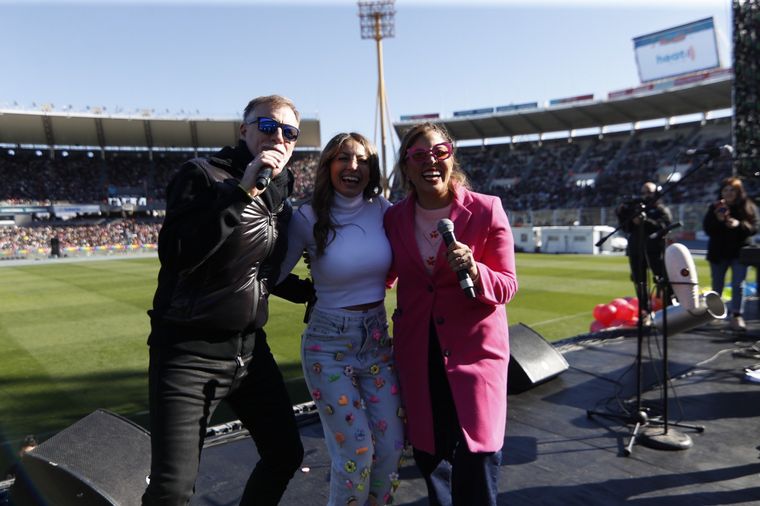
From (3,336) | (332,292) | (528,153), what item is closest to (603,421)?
(332,292)

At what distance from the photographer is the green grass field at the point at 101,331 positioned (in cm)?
577

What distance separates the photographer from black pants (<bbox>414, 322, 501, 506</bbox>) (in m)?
2.16

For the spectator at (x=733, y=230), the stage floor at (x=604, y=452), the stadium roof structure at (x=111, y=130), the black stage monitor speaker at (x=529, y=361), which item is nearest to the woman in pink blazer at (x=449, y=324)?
the stage floor at (x=604, y=452)

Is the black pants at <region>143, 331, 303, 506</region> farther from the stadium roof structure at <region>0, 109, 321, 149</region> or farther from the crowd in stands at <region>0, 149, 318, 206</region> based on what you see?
the stadium roof structure at <region>0, 109, 321, 149</region>

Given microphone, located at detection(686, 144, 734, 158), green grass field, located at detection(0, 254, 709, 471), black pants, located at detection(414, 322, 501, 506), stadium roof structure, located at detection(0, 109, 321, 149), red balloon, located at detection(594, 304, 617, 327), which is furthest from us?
stadium roof structure, located at detection(0, 109, 321, 149)

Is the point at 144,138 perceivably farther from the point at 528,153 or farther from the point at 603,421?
the point at 603,421

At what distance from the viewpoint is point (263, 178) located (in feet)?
6.36

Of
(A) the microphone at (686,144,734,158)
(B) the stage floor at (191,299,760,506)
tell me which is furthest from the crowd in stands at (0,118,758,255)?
(A) the microphone at (686,144,734,158)

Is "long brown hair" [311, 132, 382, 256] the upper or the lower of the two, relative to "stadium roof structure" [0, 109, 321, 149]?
lower

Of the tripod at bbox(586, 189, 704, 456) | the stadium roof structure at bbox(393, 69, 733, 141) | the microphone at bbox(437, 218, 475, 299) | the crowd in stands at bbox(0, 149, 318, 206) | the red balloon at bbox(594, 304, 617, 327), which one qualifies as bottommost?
the red balloon at bbox(594, 304, 617, 327)

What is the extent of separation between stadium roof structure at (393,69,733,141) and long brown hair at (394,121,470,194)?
3373cm

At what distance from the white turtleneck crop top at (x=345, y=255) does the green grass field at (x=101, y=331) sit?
11.6ft

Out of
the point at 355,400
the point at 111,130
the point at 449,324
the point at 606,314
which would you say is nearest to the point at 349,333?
the point at 355,400

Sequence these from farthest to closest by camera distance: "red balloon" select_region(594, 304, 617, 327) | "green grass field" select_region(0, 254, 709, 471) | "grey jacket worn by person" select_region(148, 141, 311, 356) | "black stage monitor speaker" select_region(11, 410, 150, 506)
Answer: "red balloon" select_region(594, 304, 617, 327)
"green grass field" select_region(0, 254, 709, 471)
"black stage monitor speaker" select_region(11, 410, 150, 506)
"grey jacket worn by person" select_region(148, 141, 311, 356)
